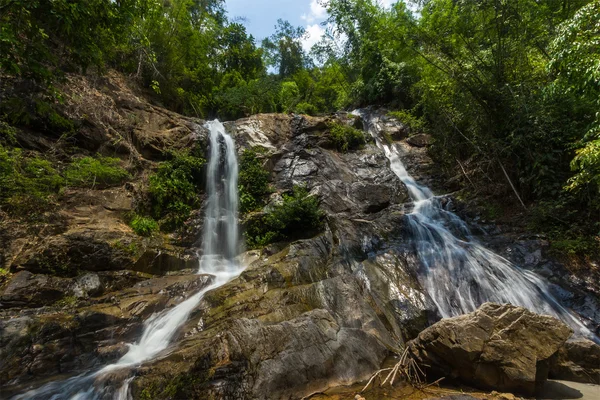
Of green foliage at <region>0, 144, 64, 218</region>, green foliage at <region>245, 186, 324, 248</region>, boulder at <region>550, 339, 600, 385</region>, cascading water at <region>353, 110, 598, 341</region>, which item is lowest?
boulder at <region>550, 339, 600, 385</region>

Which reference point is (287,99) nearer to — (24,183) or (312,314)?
(24,183)

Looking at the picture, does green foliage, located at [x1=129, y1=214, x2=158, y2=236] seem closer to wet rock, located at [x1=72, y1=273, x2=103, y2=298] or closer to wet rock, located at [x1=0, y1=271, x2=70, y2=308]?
wet rock, located at [x1=72, y1=273, x2=103, y2=298]

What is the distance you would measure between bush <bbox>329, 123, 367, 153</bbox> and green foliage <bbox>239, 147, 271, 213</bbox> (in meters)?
4.27

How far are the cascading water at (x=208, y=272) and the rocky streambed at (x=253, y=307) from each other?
260mm

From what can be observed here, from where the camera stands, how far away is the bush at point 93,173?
800 centimetres

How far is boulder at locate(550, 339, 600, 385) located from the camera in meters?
4.28

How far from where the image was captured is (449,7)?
47.5ft

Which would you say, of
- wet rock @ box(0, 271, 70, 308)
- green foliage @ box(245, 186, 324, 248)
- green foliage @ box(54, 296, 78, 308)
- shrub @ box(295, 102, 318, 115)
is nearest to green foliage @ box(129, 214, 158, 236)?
wet rock @ box(0, 271, 70, 308)

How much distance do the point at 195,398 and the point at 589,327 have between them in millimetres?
7115

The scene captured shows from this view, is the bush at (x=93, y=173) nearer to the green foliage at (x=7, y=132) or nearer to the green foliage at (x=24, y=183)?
the green foliage at (x=24, y=183)

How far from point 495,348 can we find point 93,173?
987 centimetres

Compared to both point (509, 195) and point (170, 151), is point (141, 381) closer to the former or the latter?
point (170, 151)

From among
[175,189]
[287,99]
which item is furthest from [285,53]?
[175,189]

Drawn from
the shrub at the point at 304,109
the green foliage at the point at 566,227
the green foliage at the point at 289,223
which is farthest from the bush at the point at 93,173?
the shrub at the point at 304,109
